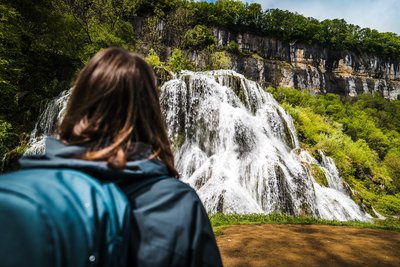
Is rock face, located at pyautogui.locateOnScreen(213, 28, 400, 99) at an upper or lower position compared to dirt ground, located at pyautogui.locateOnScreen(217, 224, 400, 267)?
upper

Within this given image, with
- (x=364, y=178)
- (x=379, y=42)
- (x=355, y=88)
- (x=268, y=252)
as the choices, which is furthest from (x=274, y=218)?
(x=379, y=42)

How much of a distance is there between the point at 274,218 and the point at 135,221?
7.97 m

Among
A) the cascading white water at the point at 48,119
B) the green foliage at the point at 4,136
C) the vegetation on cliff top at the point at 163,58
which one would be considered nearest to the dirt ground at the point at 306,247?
the green foliage at the point at 4,136

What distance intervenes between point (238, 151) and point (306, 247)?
371 inches

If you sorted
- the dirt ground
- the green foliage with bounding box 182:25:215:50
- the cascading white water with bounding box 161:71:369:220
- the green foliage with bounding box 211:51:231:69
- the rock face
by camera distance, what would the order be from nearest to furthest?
the dirt ground, the cascading white water with bounding box 161:71:369:220, the green foliage with bounding box 211:51:231:69, the green foliage with bounding box 182:25:215:50, the rock face

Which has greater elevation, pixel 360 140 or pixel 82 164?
pixel 360 140

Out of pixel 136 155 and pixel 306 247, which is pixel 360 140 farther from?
pixel 136 155

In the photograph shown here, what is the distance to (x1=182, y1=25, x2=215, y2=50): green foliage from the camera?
43.7 m

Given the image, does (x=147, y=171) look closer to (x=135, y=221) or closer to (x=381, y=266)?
(x=135, y=221)

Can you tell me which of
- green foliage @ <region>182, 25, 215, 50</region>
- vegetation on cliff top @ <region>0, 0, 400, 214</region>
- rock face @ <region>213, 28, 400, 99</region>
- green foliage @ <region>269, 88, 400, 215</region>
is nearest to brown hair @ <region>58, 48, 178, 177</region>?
vegetation on cliff top @ <region>0, 0, 400, 214</region>

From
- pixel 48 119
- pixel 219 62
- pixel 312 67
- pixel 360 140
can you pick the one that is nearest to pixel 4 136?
pixel 48 119

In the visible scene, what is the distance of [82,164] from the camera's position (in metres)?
1.00

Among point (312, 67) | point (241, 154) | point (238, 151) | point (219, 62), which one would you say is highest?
point (312, 67)

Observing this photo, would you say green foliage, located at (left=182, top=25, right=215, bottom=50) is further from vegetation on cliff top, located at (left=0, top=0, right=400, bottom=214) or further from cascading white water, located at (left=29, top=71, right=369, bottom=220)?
cascading white water, located at (left=29, top=71, right=369, bottom=220)
